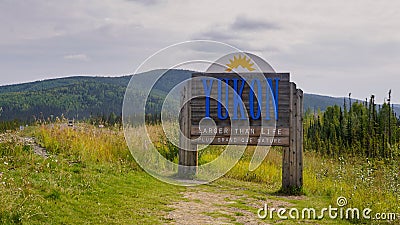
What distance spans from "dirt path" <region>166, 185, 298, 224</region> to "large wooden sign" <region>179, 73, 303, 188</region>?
1272 millimetres

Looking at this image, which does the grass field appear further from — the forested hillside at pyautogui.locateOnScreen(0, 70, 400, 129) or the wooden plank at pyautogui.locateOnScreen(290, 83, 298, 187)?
the forested hillside at pyautogui.locateOnScreen(0, 70, 400, 129)

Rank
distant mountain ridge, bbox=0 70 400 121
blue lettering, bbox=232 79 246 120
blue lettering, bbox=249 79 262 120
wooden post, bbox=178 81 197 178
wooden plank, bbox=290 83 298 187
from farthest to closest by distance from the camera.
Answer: distant mountain ridge, bbox=0 70 400 121, wooden post, bbox=178 81 197 178, blue lettering, bbox=232 79 246 120, blue lettering, bbox=249 79 262 120, wooden plank, bbox=290 83 298 187

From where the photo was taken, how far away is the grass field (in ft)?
23.9

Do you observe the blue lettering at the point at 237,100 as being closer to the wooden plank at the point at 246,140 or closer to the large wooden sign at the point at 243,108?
the large wooden sign at the point at 243,108

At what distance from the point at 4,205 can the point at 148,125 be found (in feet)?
33.0

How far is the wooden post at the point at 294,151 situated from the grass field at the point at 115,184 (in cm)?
36

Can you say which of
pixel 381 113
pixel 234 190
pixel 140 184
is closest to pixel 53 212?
pixel 140 184

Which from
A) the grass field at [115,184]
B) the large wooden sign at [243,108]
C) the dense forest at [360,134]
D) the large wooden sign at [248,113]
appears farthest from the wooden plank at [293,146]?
the dense forest at [360,134]

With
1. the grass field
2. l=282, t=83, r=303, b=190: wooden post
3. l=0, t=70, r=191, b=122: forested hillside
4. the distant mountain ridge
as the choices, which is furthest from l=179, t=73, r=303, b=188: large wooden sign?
l=0, t=70, r=191, b=122: forested hillside

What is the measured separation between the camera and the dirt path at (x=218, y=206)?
775 cm

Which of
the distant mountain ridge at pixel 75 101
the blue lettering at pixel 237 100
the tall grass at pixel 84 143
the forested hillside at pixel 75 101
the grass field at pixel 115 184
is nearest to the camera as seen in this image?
the grass field at pixel 115 184

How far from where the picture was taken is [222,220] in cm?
771

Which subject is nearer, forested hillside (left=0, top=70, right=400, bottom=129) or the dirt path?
the dirt path

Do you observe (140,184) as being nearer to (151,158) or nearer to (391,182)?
(151,158)
